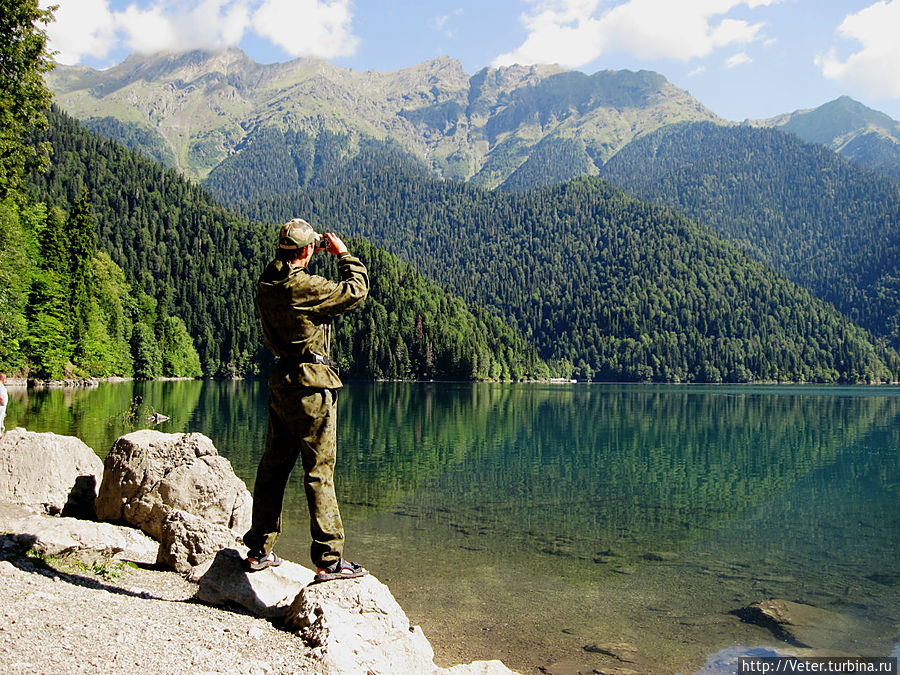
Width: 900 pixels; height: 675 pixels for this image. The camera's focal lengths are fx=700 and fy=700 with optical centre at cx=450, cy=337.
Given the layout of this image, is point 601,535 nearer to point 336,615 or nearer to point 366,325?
point 336,615

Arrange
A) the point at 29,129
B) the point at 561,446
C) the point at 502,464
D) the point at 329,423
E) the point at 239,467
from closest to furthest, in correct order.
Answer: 1. the point at 329,423
2. the point at 239,467
3. the point at 29,129
4. the point at 502,464
5. the point at 561,446

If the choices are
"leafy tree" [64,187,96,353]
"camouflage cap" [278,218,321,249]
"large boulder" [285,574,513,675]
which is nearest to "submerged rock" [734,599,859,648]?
"large boulder" [285,574,513,675]

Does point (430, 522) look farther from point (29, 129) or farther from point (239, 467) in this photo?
point (29, 129)

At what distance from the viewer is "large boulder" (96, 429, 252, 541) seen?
41.5ft

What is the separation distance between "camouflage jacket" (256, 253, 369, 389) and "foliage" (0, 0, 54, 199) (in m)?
23.7

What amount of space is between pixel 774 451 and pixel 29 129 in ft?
141

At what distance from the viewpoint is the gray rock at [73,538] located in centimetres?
1025

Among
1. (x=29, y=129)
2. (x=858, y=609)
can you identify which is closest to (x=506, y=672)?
(x=858, y=609)

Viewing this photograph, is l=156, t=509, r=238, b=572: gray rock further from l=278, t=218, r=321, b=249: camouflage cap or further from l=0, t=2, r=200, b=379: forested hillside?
l=0, t=2, r=200, b=379: forested hillside

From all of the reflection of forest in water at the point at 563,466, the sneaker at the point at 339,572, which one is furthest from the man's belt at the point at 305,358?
the reflection of forest in water at the point at 563,466

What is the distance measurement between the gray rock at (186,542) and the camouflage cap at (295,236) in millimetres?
5226

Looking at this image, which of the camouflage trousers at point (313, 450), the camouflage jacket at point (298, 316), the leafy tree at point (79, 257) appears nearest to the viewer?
the camouflage trousers at point (313, 450)

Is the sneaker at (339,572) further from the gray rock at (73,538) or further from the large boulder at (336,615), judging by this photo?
the gray rock at (73,538)

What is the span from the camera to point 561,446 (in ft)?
138
